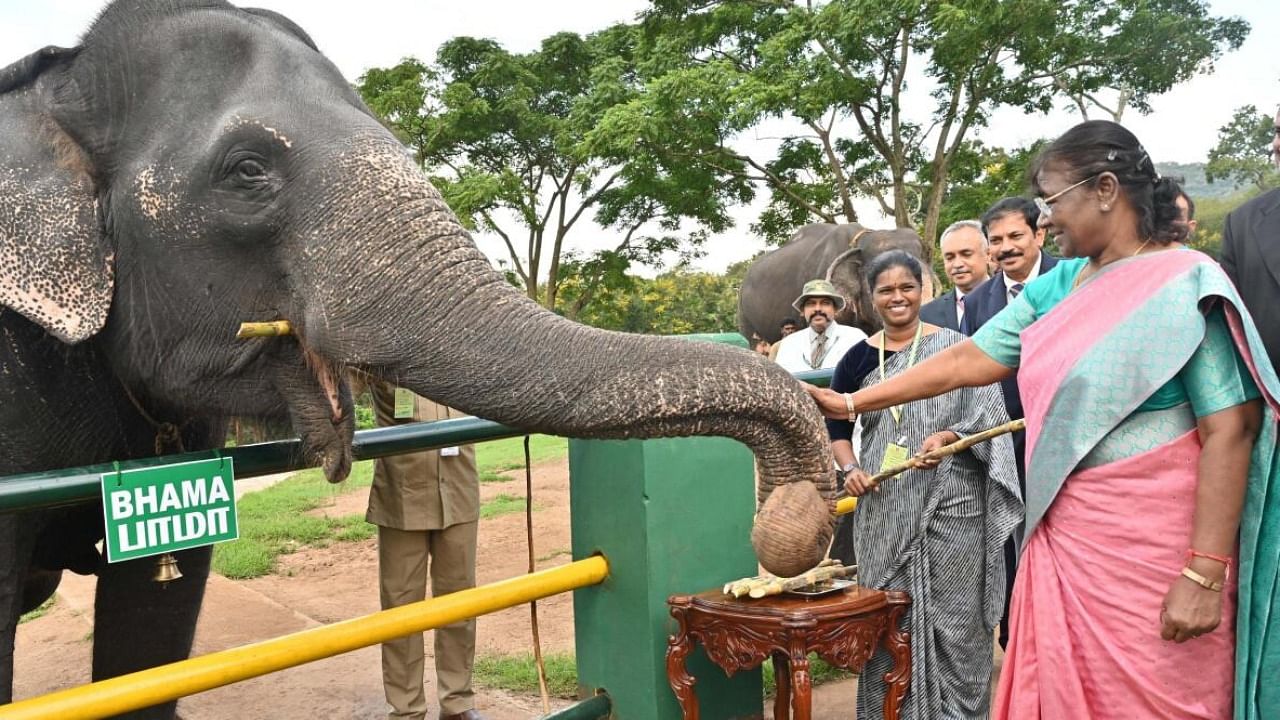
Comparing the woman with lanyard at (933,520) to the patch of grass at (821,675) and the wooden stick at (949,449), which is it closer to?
the wooden stick at (949,449)

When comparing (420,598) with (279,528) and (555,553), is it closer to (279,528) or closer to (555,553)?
(555,553)

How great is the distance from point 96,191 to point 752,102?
1432cm

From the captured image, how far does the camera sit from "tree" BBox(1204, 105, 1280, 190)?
28484 mm

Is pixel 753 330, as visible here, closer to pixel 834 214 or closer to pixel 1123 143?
pixel 834 214

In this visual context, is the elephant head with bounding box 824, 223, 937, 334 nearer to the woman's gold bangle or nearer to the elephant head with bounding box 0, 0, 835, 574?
the woman's gold bangle

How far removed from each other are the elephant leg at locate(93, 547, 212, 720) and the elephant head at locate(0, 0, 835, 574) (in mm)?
516

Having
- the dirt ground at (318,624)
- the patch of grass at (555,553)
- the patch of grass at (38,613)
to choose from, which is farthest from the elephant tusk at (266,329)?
the patch of grass at (555,553)

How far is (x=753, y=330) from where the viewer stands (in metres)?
16.5

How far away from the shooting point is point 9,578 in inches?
89.4

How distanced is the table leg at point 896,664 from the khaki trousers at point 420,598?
1677mm

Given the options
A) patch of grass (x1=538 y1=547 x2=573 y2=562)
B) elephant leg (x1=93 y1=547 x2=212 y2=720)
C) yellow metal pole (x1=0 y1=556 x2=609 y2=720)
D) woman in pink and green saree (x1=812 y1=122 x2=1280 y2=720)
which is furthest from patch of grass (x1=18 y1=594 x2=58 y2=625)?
woman in pink and green saree (x1=812 y1=122 x2=1280 y2=720)

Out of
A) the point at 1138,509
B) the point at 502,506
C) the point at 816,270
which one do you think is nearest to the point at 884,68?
the point at 816,270

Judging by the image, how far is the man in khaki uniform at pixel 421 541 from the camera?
163 inches

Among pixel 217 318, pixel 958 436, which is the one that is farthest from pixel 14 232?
pixel 958 436
